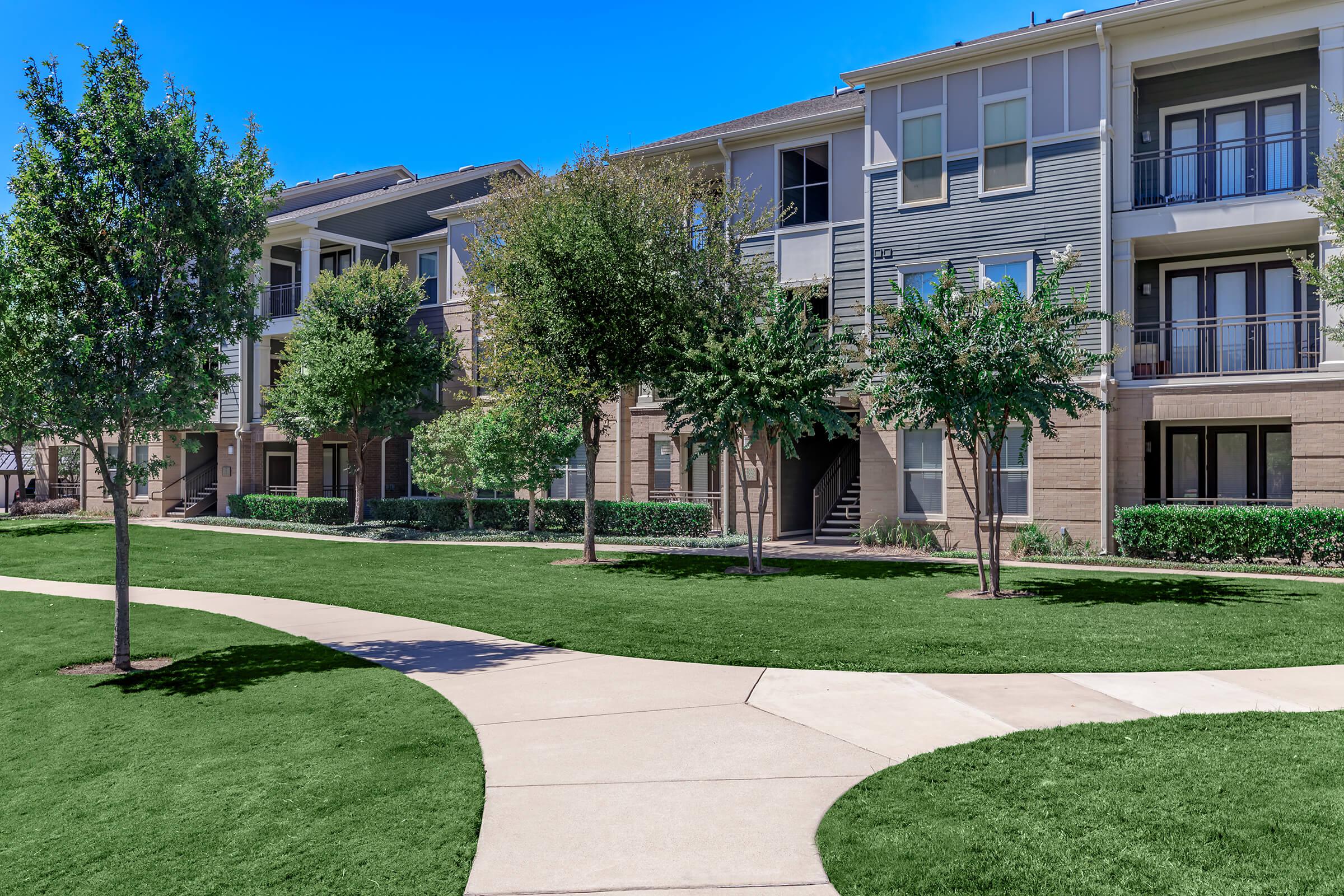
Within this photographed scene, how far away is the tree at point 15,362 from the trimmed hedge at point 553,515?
636 inches

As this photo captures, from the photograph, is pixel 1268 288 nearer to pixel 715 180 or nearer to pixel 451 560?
pixel 715 180

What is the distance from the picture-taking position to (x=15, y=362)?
9.09m

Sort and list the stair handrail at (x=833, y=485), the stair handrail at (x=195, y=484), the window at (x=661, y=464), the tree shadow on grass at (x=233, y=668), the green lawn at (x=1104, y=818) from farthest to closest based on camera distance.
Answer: the stair handrail at (x=195, y=484)
the window at (x=661, y=464)
the stair handrail at (x=833, y=485)
the tree shadow on grass at (x=233, y=668)
the green lawn at (x=1104, y=818)

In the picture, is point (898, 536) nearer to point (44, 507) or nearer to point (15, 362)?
point (15, 362)

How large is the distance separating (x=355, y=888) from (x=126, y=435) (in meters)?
7.11

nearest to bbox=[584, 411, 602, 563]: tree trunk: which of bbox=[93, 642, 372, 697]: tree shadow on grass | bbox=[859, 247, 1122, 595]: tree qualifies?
bbox=[859, 247, 1122, 595]: tree

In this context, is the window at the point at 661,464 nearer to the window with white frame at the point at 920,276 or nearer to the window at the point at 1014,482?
the window with white frame at the point at 920,276

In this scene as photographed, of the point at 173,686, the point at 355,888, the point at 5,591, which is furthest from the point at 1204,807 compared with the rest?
the point at 5,591

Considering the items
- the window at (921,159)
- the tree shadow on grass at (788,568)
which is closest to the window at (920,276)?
the window at (921,159)

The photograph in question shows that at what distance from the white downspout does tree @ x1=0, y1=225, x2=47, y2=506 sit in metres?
17.6

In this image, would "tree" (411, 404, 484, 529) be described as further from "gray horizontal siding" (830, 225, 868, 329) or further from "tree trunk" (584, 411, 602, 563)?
"gray horizontal siding" (830, 225, 868, 329)

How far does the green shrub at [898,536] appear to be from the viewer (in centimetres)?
2094

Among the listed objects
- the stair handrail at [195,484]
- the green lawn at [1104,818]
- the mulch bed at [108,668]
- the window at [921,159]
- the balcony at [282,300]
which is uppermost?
the window at [921,159]

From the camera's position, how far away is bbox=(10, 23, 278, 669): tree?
29.2ft
